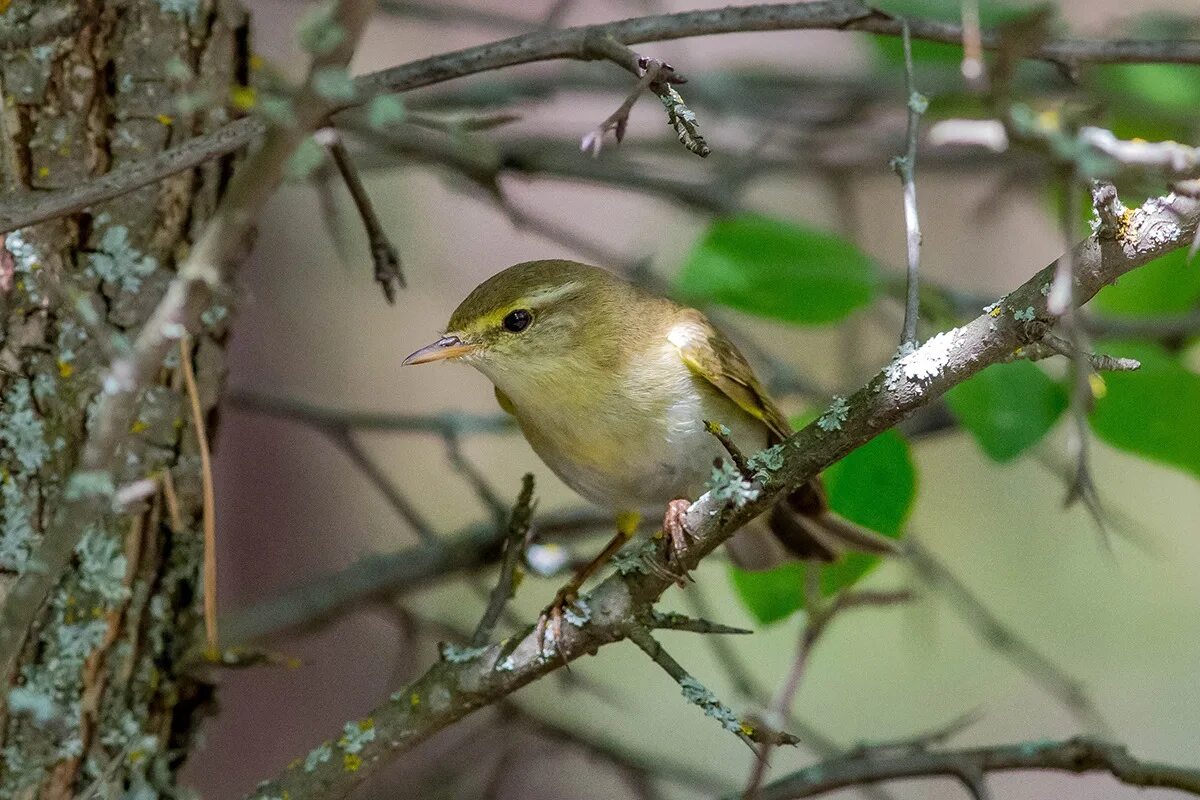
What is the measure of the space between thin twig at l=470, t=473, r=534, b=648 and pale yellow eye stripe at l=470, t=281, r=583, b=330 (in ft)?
2.34

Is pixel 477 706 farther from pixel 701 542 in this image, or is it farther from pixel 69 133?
pixel 69 133

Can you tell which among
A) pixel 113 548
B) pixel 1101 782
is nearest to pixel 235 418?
pixel 113 548

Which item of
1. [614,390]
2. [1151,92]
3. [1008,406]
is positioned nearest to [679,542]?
[1008,406]

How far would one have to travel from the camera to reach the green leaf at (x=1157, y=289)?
2.91 meters

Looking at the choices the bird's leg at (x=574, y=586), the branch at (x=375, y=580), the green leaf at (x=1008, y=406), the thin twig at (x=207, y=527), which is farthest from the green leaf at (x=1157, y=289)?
the thin twig at (x=207, y=527)

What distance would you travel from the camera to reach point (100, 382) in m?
2.17

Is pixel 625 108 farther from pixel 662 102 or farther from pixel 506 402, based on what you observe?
pixel 506 402

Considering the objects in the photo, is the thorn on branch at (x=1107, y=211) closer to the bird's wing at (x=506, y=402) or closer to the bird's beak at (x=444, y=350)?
the bird's beak at (x=444, y=350)

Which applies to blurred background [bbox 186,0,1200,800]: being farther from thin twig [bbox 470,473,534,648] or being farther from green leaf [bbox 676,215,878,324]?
thin twig [bbox 470,473,534,648]

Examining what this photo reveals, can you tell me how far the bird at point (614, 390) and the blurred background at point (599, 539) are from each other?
208cm

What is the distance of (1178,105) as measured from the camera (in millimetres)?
3301

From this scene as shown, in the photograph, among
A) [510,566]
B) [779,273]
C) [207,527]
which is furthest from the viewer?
[779,273]

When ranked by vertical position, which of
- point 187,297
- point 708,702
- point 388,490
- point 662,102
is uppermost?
point 388,490

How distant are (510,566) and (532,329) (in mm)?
833
